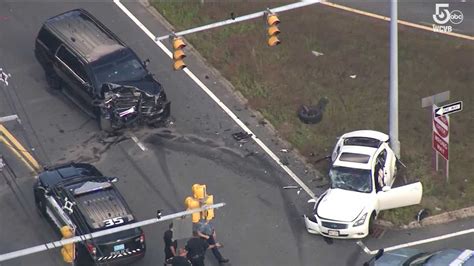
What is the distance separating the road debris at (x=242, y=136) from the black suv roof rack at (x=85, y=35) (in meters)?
4.46

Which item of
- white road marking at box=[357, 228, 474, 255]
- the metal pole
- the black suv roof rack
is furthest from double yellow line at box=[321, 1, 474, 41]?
white road marking at box=[357, 228, 474, 255]

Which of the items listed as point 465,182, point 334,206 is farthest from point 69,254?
point 465,182

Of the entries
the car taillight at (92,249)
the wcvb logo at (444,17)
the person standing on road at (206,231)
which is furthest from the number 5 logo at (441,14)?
the car taillight at (92,249)

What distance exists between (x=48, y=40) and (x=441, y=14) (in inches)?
553

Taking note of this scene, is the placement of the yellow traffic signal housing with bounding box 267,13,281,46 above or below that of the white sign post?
above

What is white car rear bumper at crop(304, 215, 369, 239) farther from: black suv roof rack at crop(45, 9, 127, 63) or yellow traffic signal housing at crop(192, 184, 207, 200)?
black suv roof rack at crop(45, 9, 127, 63)

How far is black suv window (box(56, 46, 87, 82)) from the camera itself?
28.5 meters

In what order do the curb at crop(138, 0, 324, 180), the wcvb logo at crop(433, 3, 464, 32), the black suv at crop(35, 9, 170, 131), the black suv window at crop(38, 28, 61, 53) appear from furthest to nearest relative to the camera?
the wcvb logo at crop(433, 3, 464, 32) → the black suv window at crop(38, 28, 61, 53) → the black suv at crop(35, 9, 170, 131) → the curb at crop(138, 0, 324, 180)

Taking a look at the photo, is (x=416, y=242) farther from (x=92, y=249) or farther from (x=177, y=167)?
(x=92, y=249)

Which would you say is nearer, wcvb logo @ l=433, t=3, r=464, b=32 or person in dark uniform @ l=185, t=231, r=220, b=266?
person in dark uniform @ l=185, t=231, r=220, b=266

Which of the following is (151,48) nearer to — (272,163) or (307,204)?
(272,163)

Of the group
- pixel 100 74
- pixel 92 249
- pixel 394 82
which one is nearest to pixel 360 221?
pixel 394 82

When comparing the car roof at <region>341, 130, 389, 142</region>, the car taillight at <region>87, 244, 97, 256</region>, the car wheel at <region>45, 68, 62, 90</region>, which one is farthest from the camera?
the car wheel at <region>45, 68, 62, 90</region>

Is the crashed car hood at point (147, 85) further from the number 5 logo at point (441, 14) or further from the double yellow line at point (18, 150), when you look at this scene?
the number 5 logo at point (441, 14)
